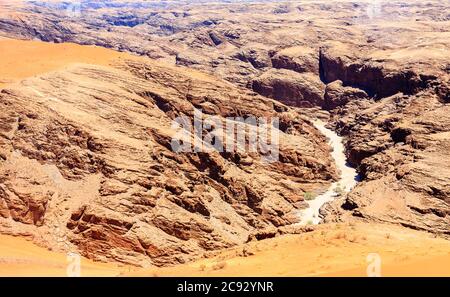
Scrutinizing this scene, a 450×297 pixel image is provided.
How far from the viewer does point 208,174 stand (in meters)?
31.5

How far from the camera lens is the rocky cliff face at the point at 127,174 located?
2219 centimetres

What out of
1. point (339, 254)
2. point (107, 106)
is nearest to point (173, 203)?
point (107, 106)

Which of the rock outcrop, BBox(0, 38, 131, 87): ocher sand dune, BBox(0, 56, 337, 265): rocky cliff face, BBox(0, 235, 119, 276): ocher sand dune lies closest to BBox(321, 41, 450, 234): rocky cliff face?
the rock outcrop

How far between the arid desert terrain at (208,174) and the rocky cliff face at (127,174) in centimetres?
9

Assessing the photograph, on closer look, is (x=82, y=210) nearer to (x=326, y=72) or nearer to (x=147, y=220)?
(x=147, y=220)

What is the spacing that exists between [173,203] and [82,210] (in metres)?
5.20

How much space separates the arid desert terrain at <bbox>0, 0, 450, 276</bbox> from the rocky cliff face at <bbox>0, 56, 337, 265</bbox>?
9 centimetres

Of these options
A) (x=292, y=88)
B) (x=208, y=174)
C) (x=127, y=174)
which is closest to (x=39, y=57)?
(x=208, y=174)

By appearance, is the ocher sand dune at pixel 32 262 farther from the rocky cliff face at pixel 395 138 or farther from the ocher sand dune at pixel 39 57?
the rocky cliff face at pixel 395 138

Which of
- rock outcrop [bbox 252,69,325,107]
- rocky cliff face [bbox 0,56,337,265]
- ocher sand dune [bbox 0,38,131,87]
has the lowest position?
rock outcrop [bbox 252,69,325,107]

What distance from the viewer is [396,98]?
51.5 meters

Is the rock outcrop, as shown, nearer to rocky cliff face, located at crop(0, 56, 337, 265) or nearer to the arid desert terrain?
the arid desert terrain

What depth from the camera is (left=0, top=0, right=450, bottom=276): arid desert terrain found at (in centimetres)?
1645

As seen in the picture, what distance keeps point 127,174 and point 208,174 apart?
7306 millimetres
